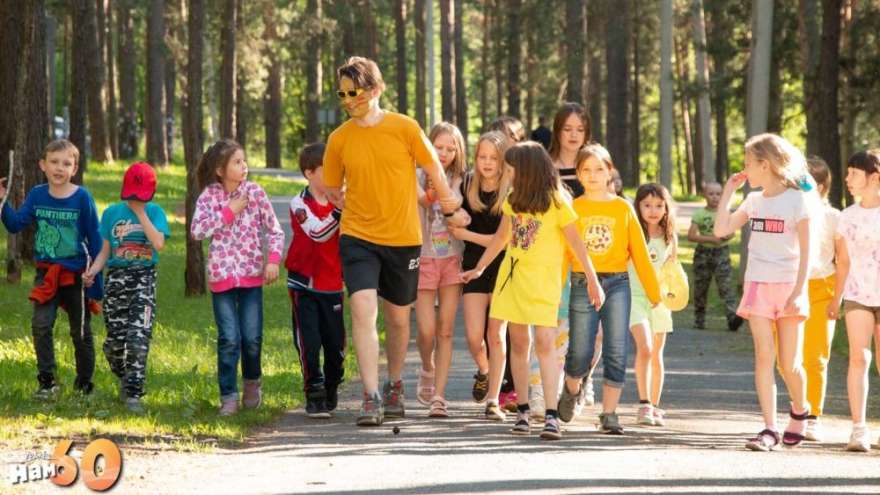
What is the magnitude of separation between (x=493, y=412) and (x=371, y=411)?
0.95 m

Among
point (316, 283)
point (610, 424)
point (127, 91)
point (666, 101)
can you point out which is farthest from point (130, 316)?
point (127, 91)

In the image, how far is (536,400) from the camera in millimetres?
10781

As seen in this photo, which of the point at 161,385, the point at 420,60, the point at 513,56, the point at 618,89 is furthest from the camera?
the point at 420,60

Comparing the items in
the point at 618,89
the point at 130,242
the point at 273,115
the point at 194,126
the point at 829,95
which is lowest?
the point at 130,242

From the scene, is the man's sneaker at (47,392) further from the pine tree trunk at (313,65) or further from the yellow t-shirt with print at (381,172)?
the pine tree trunk at (313,65)

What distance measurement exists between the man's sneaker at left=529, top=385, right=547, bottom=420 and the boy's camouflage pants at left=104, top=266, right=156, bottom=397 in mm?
2560

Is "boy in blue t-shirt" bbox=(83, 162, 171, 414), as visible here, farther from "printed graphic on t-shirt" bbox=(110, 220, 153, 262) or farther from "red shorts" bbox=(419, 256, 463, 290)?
"red shorts" bbox=(419, 256, 463, 290)

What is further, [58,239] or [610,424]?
[58,239]

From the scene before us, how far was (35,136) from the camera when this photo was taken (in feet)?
65.7

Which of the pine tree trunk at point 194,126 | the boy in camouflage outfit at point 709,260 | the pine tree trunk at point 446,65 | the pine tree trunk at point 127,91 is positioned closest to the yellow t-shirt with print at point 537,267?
the boy in camouflage outfit at point 709,260

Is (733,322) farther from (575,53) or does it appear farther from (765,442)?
(575,53)

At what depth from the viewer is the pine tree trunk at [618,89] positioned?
49.5m

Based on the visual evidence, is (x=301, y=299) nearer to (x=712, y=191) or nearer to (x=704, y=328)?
(x=712, y=191)

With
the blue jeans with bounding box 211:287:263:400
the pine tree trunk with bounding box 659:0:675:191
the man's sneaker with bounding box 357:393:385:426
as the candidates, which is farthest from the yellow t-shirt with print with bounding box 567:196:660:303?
the pine tree trunk with bounding box 659:0:675:191
